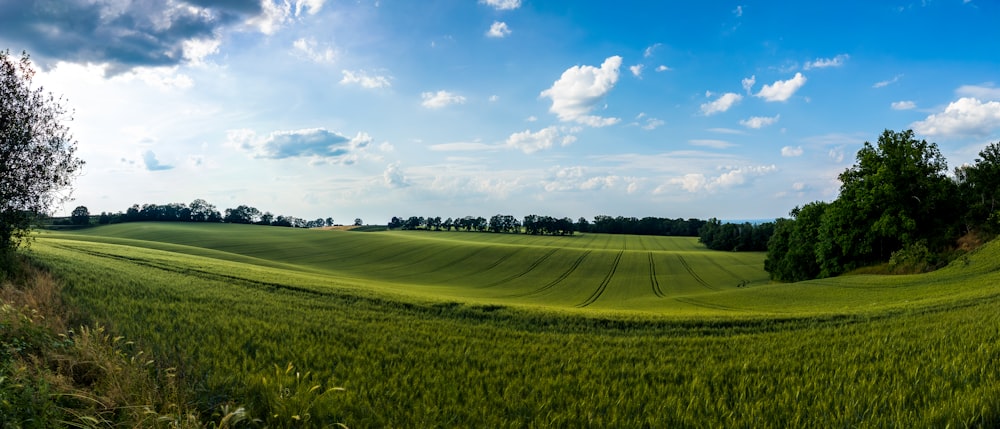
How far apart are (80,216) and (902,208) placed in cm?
15112

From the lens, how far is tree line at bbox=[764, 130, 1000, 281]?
37.8 metres

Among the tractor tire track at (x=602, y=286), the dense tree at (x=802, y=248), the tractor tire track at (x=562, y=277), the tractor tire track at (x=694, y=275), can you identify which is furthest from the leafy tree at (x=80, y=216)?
the dense tree at (x=802, y=248)

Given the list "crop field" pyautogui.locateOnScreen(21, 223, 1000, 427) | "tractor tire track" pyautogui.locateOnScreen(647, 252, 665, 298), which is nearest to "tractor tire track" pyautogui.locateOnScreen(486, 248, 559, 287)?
"tractor tire track" pyautogui.locateOnScreen(647, 252, 665, 298)

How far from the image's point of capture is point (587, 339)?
25.7 feet

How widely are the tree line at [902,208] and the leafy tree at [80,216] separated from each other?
14361 cm

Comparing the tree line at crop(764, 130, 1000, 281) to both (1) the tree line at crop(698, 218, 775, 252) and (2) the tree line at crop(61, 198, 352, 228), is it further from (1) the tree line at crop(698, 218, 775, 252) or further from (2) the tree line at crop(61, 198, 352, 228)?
(2) the tree line at crop(61, 198, 352, 228)

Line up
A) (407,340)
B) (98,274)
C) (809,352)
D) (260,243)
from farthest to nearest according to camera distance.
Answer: (260,243) → (98,274) → (407,340) → (809,352)

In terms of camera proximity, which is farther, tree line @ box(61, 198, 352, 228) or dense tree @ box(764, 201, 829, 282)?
tree line @ box(61, 198, 352, 228)

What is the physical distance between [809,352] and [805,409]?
2.90 meters

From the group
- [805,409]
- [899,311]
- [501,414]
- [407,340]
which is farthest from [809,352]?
[899,311]

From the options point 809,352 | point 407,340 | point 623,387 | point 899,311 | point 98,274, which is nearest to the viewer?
point 623,387

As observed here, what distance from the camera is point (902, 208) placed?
128 feet

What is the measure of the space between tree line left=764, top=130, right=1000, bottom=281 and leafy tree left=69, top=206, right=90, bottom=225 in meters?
144

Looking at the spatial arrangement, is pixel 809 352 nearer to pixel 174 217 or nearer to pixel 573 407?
pixel 573 407
